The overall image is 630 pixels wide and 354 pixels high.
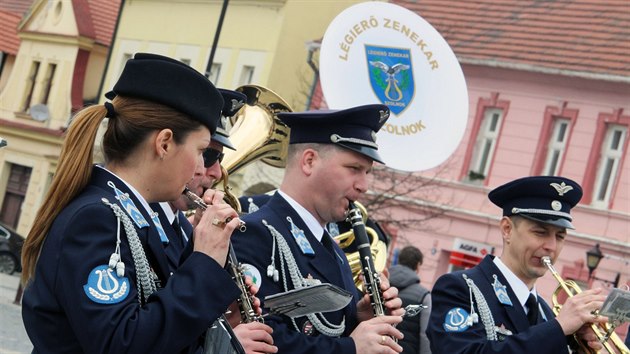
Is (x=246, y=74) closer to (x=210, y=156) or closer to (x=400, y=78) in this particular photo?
(x=400, y=78)

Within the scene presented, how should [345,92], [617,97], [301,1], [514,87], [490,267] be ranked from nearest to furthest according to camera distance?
[490,267] → [345,92] → [617,97] → [514,87] → [301,1]

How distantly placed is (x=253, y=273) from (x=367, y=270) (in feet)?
1.60

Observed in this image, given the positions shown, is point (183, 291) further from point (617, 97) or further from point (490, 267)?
point (617, 97)

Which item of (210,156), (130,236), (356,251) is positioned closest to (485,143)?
(356,251)

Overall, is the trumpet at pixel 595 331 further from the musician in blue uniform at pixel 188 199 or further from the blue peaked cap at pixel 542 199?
the musician in blue uniform at pixel 188 199

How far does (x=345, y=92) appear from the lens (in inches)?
309

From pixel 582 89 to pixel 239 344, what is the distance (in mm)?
24570

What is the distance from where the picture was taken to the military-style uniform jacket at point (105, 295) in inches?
150

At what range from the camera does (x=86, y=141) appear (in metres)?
4.05

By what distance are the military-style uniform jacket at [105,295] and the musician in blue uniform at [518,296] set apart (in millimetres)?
2042

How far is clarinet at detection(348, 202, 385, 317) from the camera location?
205 inches

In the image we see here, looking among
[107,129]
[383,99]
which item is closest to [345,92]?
[383,99]

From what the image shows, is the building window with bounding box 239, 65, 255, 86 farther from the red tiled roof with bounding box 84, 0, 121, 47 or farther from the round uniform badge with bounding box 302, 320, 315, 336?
the round uniform badge with bounding box 302, 320, 315, 336

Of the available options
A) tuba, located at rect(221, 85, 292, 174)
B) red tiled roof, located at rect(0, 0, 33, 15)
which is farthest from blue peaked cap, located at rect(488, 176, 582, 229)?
red tiled roof, located at rect(0, 0, 33, 15)
